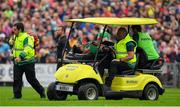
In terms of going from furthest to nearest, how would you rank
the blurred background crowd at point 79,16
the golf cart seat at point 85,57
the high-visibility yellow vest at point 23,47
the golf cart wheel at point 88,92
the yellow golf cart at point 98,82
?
the blurred background crowd at point 79,16 → the high-visibility yellow vest at point 23,47 → the golf cart seat at point 85,57 → the yellow golf cart at point 98,82 → the golf cart wheel at point 88,92

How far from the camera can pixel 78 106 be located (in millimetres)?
20844

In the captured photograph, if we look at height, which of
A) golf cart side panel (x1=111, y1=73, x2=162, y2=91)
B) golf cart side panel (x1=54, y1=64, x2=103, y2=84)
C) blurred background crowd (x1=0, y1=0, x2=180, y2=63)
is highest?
blurred background crowd (x1=0, y1=0, x2=180, y2=63)

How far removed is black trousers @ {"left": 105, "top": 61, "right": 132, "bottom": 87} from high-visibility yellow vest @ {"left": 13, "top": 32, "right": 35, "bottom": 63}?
2.37 m

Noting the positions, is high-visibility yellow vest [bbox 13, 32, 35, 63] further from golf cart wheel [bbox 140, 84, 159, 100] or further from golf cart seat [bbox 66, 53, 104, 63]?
golf cart wheel [bbox 140, 84, 159, 100]

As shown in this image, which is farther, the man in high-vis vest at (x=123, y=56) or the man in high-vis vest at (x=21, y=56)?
the man in high-vis vest at (x=21, y=56)

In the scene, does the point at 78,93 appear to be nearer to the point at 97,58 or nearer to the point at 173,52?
the point at 97,58

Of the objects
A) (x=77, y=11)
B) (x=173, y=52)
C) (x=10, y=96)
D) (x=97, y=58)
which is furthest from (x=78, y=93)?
(x=77, y=11)

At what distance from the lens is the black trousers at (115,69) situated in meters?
23.9

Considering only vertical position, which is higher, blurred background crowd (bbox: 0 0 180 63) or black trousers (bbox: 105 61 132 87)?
blurred background crowd (bbox: 0 0 180 63)

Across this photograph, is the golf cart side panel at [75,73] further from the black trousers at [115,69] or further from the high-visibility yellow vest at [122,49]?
the high-visibility yellow vest at [122,49]

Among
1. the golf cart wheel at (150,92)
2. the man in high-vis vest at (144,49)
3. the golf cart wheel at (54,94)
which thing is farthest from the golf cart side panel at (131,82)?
the golf cart wheel at (54,94)

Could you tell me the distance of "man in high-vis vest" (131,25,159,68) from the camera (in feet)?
81.1

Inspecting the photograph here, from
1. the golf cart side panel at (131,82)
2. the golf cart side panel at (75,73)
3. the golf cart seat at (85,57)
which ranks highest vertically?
the golf cart seat at (85,57)

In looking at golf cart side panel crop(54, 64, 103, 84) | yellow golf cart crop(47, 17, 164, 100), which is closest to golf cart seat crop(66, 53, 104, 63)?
yellow golf cart crop(47, 17, 164, 100)
